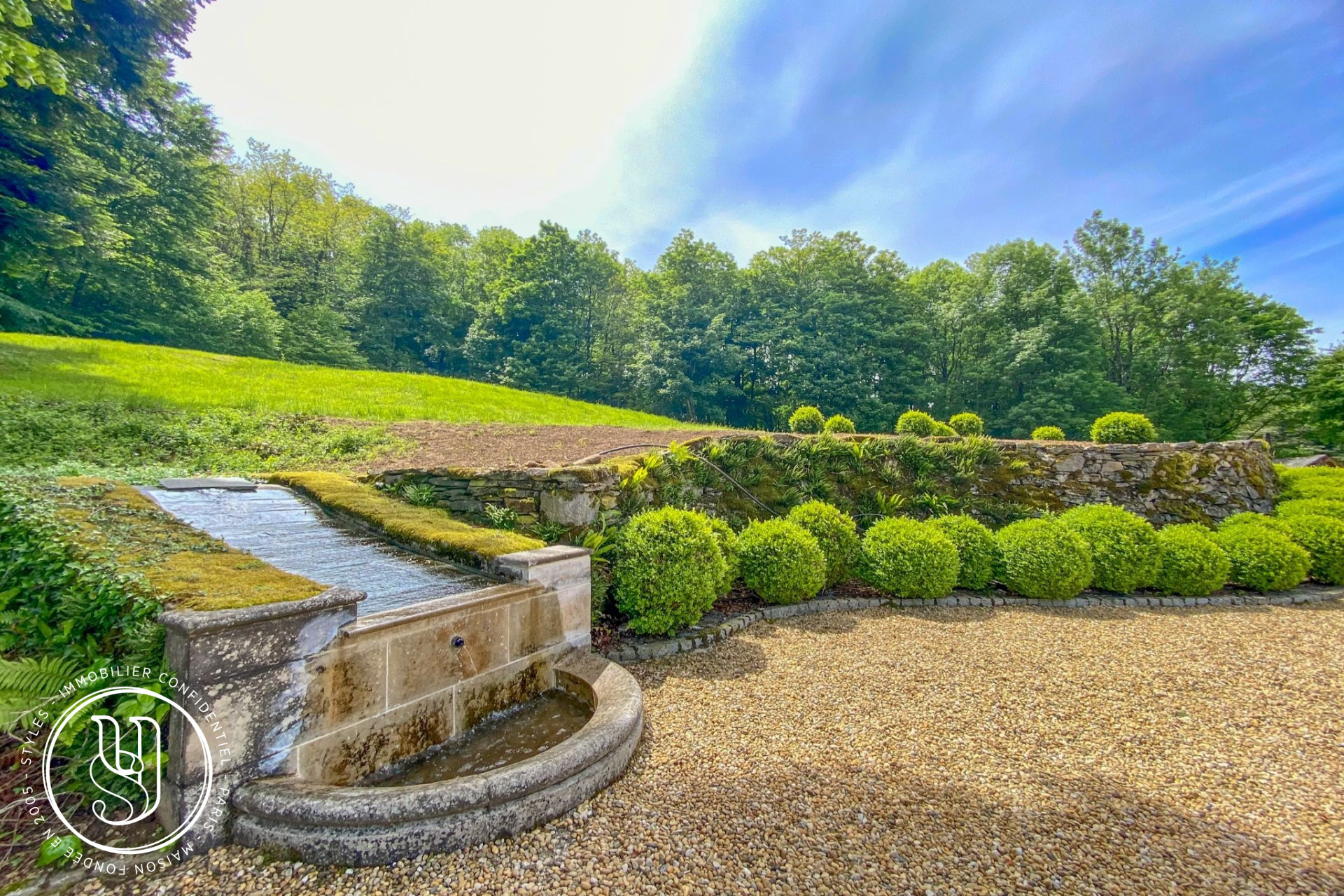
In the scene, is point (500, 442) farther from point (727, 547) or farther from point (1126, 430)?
point (1126, 430)

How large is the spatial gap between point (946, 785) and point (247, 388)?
12764 millimetres

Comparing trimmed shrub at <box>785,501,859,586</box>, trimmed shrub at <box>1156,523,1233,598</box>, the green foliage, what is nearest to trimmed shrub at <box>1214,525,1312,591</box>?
trimmed shrub at <box>1156,523,1233,598</box>

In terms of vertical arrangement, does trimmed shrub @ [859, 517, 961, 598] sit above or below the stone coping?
below

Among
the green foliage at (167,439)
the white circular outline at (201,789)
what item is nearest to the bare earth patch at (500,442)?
the green foliage at (167,439)

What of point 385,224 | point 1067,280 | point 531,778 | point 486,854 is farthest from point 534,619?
point 385,224

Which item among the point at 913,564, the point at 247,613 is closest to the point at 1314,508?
the point at 913,564

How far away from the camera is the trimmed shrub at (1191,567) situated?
548 cm

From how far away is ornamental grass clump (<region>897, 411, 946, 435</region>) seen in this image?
30.6 ft

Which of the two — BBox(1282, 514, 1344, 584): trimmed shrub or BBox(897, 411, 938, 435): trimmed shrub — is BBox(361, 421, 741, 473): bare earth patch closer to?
BBox(897, 411, 938, 435): trimmed shrub

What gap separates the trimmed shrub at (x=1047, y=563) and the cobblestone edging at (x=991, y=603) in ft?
0.52

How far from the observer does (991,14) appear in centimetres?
491

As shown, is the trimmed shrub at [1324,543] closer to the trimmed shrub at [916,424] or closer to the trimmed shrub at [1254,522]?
the trimmed shrub at [1254,522]

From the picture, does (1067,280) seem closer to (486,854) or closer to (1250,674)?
(1250,674)

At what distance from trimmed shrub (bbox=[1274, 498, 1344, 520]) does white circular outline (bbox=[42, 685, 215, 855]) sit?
11.4 m
